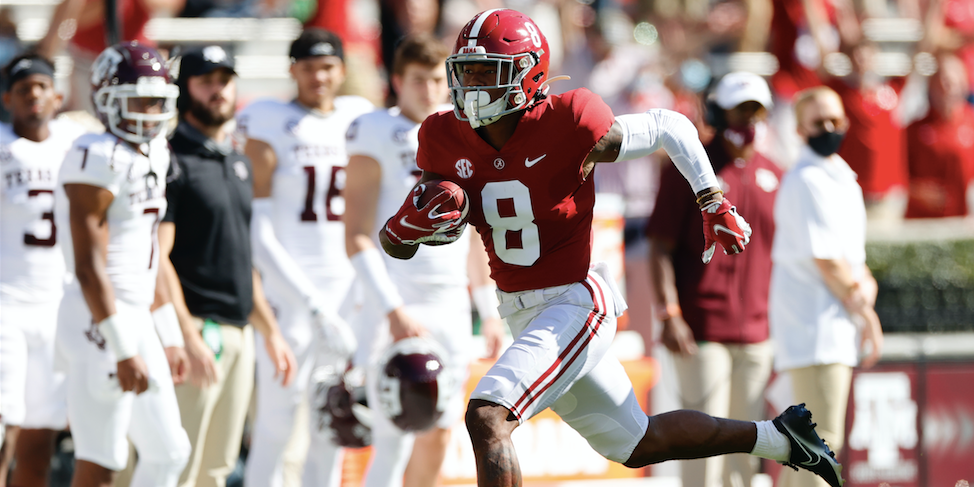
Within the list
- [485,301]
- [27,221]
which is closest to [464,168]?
[485,301]

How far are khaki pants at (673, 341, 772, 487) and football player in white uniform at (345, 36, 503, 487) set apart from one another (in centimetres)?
113

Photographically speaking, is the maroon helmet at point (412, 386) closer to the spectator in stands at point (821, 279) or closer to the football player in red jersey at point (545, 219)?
the football player in red jersey at point (545, 219)

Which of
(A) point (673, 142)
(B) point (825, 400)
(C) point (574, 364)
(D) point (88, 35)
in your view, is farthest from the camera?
(D) point (88, 35)

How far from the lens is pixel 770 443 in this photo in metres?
3.96

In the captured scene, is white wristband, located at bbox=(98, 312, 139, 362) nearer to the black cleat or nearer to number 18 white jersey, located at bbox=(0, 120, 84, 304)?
number 18 white jersey, located at bbox=(0, 120, 84, 304)

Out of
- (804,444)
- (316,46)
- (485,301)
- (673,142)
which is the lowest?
(804,444)

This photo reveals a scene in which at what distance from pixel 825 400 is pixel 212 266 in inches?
113

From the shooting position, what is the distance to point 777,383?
5.80 m

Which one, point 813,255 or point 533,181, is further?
point 813,255

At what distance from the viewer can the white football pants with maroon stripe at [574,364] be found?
3572mm

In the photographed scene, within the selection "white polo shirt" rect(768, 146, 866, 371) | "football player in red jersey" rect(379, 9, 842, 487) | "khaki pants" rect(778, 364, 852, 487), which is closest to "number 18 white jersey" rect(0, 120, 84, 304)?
"football player in red jersey" rect(379, 9, 842, 487)

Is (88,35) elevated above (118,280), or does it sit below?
above

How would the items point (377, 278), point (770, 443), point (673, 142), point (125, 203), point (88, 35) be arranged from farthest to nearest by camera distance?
1. point (88, 35)
2. point (377, 278)
3. point (125, 203)
4. point (770, 443)
5. point (673, 142)

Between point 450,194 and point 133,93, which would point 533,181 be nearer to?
point 450,194
